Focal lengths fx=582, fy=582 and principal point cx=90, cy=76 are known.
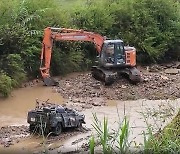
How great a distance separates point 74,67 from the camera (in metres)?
24.5

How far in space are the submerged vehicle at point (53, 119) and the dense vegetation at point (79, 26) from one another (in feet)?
18.1

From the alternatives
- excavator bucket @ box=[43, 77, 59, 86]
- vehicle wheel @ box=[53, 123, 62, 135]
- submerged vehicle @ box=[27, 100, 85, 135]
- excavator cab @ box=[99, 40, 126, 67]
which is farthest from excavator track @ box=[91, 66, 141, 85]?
vehicle wheel @ box=[53, 123, 62, 135]

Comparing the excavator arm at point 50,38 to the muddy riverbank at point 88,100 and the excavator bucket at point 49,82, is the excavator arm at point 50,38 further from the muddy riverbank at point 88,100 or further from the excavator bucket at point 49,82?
the muddy riverbank at point 88,100

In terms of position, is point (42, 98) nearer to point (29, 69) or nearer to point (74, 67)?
point (29, 69)

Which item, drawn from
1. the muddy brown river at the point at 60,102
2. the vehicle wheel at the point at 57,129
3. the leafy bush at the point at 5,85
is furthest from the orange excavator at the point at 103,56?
the vehicle wheel at the point at 57,129

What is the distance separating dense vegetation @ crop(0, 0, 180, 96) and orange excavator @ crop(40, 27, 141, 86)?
958 millimetres

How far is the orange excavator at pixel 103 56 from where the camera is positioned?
2198cm

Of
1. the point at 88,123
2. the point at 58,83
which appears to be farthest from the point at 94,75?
the point at 88,123

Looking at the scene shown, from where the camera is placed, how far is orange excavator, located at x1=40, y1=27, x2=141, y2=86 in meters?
22.0

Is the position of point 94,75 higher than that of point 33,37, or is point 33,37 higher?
point 33,37

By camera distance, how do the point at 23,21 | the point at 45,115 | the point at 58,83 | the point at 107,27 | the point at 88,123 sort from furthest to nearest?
the point at 107,27
the point at 23,21
the point at 58,83
the point at 88,123
the point at 45,115

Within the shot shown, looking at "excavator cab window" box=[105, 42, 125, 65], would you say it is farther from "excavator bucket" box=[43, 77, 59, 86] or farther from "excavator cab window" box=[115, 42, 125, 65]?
"excavator bucket" box=[43, 77, 59, 86]

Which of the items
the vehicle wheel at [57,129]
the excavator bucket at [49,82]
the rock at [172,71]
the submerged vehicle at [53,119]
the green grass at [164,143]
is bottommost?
the vehicle wheel at [57,129]

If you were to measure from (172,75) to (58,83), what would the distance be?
531cm
